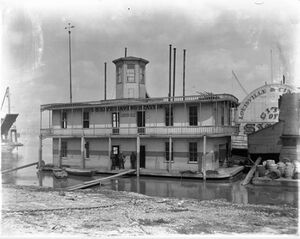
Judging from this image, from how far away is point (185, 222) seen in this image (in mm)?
11773

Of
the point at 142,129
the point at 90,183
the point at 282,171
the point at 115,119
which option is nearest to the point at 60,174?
the point at 90,183

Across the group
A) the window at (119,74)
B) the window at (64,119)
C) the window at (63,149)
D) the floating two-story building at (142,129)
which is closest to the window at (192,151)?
the floating two-story building at (142,129)

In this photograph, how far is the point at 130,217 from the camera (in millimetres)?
12430

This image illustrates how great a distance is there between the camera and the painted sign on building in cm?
4478

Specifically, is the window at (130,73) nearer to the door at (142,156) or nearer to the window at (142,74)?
the window at (142,74)

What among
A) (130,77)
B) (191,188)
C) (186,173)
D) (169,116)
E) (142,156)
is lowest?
(191,188)

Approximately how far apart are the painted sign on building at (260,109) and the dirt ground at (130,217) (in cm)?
2993

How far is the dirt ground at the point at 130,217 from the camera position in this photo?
10.4m

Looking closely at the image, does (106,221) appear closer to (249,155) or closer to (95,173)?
(95,173)

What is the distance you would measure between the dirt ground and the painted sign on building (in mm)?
29927

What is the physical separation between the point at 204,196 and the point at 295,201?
198 inches

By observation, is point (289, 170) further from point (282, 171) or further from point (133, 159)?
point (133, 159)

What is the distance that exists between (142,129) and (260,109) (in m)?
21.6

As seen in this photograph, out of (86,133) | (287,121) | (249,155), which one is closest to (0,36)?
(86,133)
